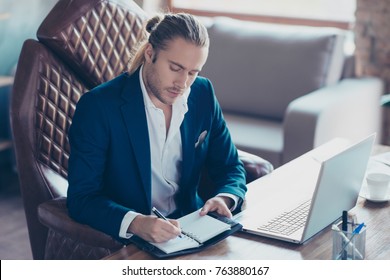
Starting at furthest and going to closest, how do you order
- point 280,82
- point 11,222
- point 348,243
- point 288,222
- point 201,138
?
point 280,82
point 11,222
point 201,138
point 288,222
point 348,243

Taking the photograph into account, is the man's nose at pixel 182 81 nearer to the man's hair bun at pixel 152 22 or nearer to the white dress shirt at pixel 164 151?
the white dress shirt at pixel 164 151

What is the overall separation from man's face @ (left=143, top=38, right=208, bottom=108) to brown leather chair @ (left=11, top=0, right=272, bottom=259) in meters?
0.44

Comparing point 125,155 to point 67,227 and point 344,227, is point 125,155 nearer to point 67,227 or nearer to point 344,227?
point 67,227

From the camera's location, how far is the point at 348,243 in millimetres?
1707

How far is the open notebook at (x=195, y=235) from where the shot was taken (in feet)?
5.70

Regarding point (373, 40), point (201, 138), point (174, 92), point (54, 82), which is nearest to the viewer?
point (174, 92)

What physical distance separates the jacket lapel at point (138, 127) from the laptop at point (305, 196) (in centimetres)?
30

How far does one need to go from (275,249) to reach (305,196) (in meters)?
0.39

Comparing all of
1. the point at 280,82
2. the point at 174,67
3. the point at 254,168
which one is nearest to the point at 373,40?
the point at 280,82

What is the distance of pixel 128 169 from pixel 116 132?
4.7 inches

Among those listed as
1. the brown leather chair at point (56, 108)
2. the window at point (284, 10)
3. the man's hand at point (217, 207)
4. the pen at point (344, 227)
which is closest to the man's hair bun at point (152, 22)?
the brown leather chair at point (56, 108)

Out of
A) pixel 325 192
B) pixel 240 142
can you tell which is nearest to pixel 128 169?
pixel 325 192

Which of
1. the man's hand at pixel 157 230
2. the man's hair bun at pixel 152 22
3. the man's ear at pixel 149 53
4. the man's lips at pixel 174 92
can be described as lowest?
the man's hand at pixel 157 230

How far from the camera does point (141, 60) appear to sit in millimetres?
2180
